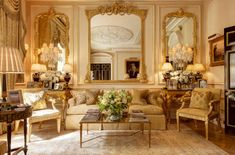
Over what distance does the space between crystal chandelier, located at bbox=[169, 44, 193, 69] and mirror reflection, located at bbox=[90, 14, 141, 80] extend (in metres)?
0.94

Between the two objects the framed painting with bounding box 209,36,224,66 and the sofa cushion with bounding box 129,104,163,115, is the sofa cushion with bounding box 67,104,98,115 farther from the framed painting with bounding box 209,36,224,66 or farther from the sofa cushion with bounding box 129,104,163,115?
the framed painting with bounding box 209,36,224,66

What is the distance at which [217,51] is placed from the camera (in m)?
6.04

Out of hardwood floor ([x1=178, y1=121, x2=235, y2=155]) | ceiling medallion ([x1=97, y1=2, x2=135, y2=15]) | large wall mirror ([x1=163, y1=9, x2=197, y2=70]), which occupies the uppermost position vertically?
ceiling medallion ([x1=97, y1=2, x2=135, y2=15])

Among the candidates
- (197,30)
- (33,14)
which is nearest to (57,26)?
(33,14)

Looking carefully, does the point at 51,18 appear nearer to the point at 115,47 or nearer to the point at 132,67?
the point at 115,47

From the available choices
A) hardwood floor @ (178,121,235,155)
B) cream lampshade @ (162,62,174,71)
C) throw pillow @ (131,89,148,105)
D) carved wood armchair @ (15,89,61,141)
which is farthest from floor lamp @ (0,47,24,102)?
cream lampshade @ (162,62,174,71)

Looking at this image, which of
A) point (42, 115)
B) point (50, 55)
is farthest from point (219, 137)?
point (50, 55)

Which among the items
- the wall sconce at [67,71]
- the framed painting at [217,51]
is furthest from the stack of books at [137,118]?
the framed painting at [217,51]

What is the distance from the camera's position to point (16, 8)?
18.9ft

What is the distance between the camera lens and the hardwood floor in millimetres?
4266

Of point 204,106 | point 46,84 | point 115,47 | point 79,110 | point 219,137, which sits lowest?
point 219,137

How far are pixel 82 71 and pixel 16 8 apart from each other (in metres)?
2.33

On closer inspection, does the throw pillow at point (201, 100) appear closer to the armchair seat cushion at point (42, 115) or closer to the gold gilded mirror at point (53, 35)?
the armchair seat cushion at point (42, 115)

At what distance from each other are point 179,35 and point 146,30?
94 centimetres
